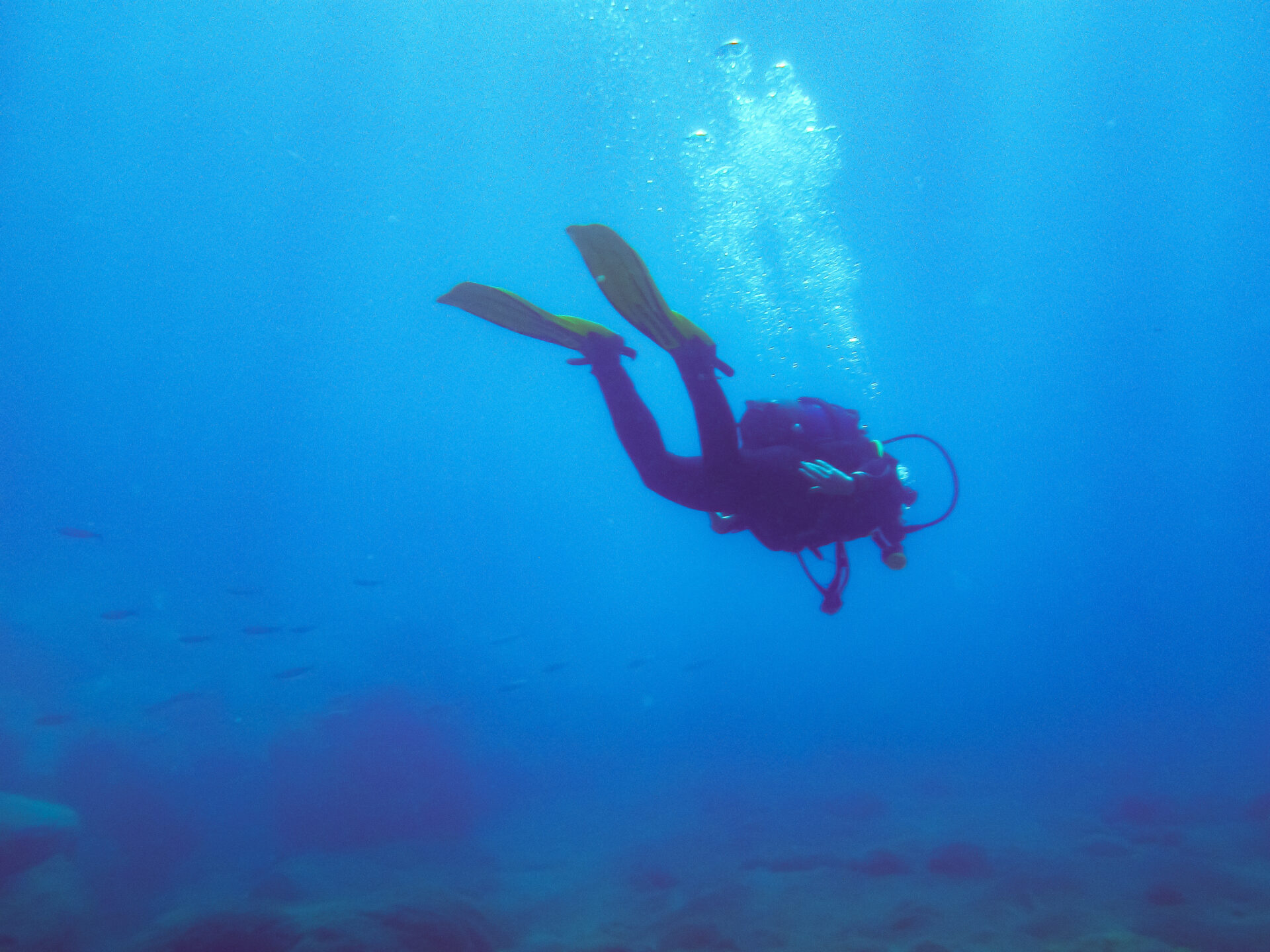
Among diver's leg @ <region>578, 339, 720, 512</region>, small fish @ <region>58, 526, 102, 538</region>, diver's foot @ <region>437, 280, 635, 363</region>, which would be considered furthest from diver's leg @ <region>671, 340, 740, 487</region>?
small fish @ <region>58, 526, 102, 538</region>

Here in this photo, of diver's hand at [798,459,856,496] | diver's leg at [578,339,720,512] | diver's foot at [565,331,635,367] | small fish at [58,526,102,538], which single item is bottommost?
diver's hand at [798,459,856,496]

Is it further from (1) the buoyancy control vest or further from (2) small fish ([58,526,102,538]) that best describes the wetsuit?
(2) small fish ([58,526,102,538])

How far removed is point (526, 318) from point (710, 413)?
1552 millimetres

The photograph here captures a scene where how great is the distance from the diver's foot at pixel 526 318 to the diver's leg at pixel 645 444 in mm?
92

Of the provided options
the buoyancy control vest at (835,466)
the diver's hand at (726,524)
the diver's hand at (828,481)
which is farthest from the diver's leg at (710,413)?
the diver's hand at (726,524)

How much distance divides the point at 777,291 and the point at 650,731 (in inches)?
1074

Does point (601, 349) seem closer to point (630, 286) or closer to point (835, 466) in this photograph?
point (630, 286)

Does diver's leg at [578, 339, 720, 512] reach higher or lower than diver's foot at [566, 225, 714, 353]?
lower

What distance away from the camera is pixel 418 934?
26.3 feet

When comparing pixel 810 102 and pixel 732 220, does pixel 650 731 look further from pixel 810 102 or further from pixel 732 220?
pixel 810 102

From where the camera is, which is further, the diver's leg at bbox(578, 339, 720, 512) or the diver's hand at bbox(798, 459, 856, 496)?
the diver's leg at bbox(578, 339, 720, 512)

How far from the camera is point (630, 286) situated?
13.3 ft

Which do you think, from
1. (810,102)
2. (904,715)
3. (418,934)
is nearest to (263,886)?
(418,934)

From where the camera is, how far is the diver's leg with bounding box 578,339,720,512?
4.36 m
